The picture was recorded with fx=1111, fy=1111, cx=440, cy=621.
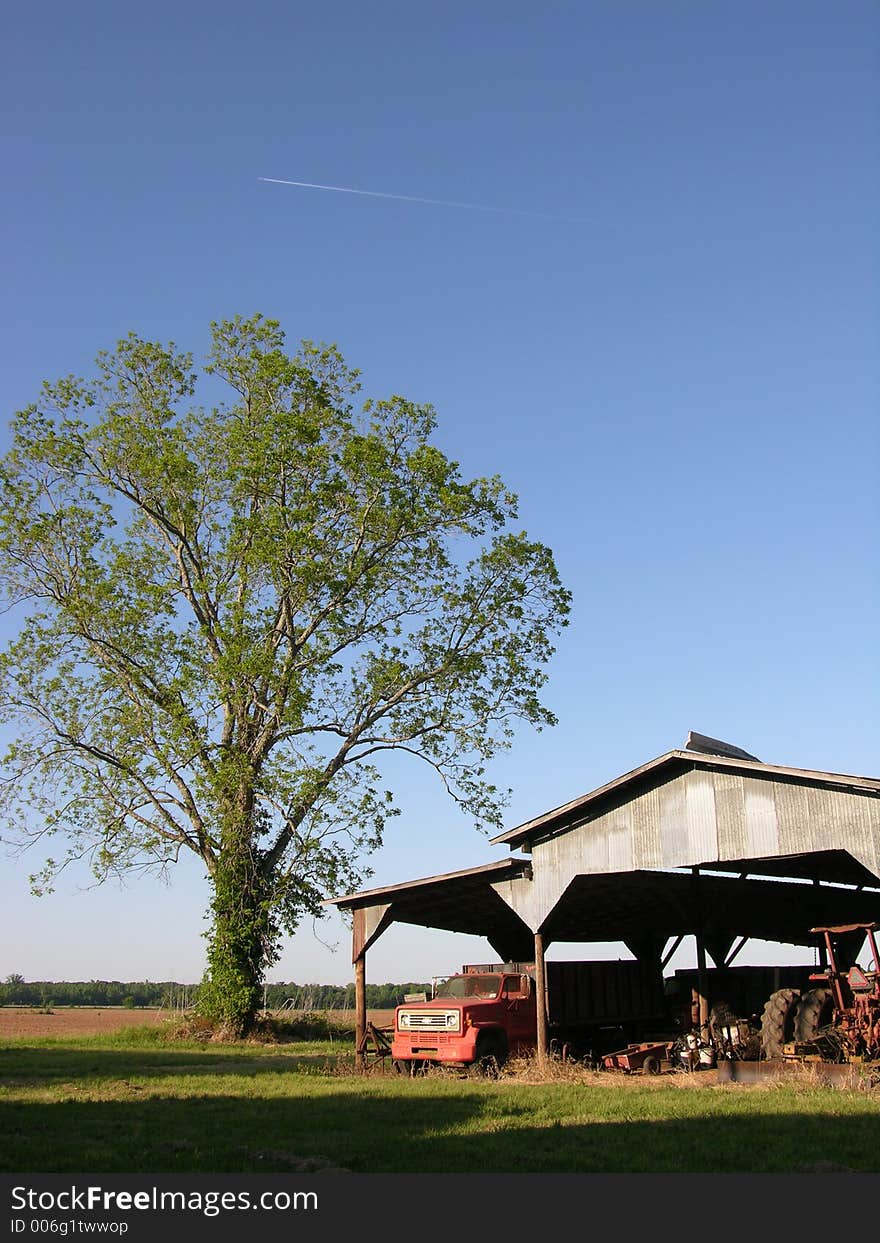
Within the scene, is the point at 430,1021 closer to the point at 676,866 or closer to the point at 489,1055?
the point at 489,1055

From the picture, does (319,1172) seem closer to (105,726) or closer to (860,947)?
(860,947)

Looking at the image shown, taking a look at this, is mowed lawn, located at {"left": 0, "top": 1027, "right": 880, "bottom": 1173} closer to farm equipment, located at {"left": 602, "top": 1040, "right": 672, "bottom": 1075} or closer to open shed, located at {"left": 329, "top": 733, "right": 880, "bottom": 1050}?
farm equipment, located at {"left": 602, "top": 1040, "right": 672, "bottom": 1075}

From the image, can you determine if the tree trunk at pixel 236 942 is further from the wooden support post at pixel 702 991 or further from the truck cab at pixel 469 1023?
the wooden support post at pixel 702 991

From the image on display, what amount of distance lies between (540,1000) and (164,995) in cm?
2037

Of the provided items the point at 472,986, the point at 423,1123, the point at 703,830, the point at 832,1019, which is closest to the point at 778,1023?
the point at 832,1019

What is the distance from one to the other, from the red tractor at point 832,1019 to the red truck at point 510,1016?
15.5 ft

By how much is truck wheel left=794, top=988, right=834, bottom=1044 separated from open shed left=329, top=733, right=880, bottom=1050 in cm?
241

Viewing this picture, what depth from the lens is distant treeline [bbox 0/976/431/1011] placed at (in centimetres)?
3547

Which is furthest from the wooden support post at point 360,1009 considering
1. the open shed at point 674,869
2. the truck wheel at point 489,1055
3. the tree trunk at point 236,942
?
the tree trunk at point 236,942

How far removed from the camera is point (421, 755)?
33.1 m

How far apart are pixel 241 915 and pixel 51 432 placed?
49.9 feet

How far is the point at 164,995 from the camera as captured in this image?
37.2 metres

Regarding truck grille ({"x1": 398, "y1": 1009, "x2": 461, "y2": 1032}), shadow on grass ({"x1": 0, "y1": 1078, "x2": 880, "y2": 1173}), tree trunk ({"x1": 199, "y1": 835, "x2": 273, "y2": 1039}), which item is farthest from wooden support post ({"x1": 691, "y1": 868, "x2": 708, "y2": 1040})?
tree trunk ({"x1": 199, "y1": 835, "x2": 273, "y2": 1039})

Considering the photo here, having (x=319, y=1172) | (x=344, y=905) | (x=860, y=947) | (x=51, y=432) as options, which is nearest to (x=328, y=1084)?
(x=344, y=905)
